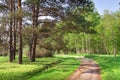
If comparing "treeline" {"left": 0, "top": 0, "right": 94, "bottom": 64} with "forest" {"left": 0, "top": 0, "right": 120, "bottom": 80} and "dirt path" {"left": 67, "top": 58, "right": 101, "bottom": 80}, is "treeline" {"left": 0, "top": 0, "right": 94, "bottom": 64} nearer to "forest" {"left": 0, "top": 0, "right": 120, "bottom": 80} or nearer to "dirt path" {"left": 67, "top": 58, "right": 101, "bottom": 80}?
"forest" {"left": 0, "top": 0, "right": 120, "bottom": 80}

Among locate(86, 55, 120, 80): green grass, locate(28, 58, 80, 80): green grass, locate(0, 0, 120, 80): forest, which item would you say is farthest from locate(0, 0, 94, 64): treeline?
locate(28, 58, 80, 80): green grass

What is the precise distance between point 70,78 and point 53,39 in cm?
2247

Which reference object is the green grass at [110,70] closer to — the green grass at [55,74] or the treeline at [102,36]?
the green grass at [55,74]

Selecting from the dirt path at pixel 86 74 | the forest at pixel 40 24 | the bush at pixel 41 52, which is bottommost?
the dirt path at pixel 86 74

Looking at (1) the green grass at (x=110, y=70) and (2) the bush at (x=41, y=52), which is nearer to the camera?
(1) the green grass at (x=110, y=70)

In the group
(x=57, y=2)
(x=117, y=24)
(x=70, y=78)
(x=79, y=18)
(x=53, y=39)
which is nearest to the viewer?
(x=70, y=78)

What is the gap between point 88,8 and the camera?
3569 centimetres

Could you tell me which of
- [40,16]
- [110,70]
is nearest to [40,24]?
[40,16]

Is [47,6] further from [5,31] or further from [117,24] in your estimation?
[117,24]

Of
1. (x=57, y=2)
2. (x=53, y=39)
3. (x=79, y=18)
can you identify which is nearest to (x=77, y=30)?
(x=79, y=18)

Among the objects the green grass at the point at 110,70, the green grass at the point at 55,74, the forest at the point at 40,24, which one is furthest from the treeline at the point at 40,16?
the green grass at the point at 55,74

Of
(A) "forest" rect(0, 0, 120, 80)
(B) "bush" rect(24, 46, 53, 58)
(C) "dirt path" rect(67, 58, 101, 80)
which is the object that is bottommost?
(C) "dirt path" rect(67, 58, 101, 80)

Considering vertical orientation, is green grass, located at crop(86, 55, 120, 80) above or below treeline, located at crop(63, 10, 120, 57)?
below

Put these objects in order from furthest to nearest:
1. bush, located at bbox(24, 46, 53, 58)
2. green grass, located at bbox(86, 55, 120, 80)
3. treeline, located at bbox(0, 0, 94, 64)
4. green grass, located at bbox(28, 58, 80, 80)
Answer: bush, located at bbox(24, 46, 53, 58) < treeline, located at bbox(0, 0, 94, 64) < green grass, located at bbox(86, 55, 120, 80) < green grass, located at bbox(28, 58, 80, 80)
